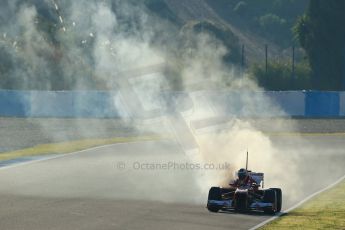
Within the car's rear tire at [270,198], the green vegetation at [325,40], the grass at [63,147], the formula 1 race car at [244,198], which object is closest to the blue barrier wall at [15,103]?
the grass at [63,147]

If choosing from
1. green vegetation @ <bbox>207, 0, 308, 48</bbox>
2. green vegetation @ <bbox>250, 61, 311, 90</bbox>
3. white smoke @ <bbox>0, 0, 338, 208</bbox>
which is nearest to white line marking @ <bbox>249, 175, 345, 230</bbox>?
white smoke @ <bbox>0, 0, 338, 208</bbox>

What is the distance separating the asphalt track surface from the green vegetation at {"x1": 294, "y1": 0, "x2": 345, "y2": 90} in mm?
62086

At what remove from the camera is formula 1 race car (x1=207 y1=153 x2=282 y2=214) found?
21.5m

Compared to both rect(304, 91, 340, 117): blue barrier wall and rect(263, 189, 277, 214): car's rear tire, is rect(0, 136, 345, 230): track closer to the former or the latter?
rect(263, 189, 277, 214): car's rear tire

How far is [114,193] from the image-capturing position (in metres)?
24.8

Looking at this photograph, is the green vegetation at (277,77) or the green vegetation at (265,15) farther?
the green vegetation at (265,15)

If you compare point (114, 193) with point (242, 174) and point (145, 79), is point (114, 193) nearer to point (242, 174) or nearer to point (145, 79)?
point (242, 174)

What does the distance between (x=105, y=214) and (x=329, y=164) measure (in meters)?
17.9

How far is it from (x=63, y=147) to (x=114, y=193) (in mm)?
17073

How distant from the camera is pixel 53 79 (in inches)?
3071

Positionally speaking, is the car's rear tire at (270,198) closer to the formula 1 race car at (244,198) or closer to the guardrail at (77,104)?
the formula 1 race car at (244,198)

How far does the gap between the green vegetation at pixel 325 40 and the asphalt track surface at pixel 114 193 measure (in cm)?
6209

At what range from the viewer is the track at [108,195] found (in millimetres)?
19281

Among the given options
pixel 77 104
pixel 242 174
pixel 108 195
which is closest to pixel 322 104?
pixel 77 104
